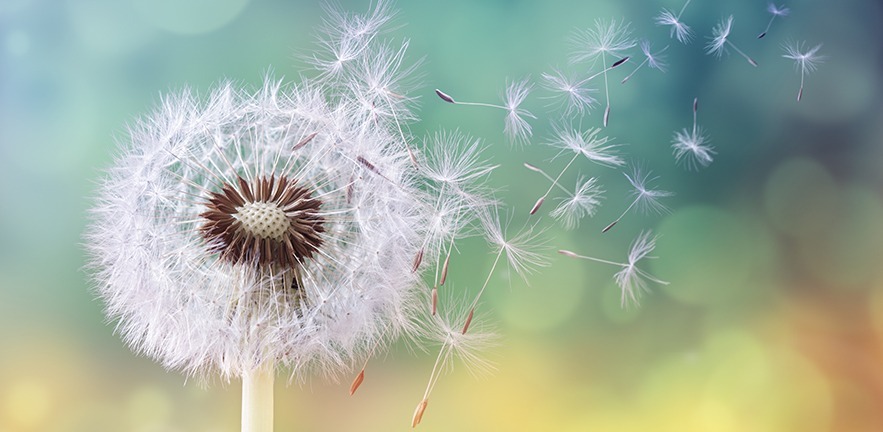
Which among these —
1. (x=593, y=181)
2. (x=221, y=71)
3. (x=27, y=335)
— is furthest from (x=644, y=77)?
(x=27, y=335)

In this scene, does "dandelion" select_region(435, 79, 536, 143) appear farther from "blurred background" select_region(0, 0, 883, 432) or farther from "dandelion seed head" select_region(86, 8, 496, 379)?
"dandelion seed head" select_region(86, 8, 496, 379)

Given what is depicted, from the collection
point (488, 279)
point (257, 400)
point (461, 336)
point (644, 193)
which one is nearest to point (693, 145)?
point (644, 193)

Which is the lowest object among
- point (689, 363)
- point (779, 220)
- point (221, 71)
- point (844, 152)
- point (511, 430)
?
point (511, 430)

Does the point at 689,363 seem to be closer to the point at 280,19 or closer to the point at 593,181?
the point at 593,181

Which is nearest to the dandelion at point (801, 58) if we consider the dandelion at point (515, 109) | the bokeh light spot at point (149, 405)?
the dandelion at point (515, 109)

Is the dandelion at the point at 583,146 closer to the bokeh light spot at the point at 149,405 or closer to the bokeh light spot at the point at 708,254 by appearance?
the bokeh light spot at the point at 708,254

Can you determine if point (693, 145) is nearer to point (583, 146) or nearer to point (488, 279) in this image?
point (583, 146)

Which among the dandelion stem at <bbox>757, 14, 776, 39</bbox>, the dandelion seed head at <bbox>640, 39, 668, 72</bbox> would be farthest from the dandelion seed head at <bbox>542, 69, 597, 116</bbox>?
the dandelion stem at <bbox>757, 14, 776, 39</bbox>
